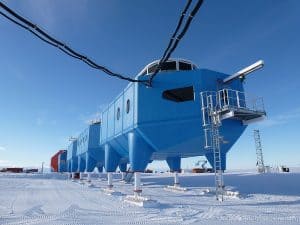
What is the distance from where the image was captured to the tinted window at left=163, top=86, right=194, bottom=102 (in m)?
16.3

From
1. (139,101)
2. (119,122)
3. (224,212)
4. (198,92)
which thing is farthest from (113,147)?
(224,212)

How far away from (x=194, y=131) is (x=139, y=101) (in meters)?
3.70

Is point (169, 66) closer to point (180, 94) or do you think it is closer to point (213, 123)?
point (180, 94)

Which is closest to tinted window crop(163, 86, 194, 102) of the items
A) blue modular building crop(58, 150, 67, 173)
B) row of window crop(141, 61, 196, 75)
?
row of window crop(141, 61, 196, 75)

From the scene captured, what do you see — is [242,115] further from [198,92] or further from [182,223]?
[182,223]

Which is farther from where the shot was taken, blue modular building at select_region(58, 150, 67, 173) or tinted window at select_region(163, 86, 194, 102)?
blue modular building at select_region(58, 150, 67, 173)

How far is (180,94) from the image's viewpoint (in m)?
16.6

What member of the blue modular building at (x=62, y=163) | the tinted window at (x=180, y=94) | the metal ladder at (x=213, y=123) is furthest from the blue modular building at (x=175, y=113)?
the blue modular building at (x=62, y=163)

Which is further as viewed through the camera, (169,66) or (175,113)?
(169,66)

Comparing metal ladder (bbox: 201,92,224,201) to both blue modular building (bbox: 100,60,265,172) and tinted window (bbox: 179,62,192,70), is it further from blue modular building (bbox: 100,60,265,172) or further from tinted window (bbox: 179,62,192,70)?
tinted window (bbox: 179,62,192,70)

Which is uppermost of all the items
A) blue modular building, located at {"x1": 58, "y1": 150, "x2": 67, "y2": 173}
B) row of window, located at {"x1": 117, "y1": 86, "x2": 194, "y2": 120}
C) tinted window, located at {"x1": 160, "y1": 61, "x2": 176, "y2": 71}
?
tinted window, located at {"x1": 160, "y1": 61, "x2": 176, "y2": 71}

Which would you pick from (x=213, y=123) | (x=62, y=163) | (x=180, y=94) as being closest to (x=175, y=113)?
(x=180, y=94)

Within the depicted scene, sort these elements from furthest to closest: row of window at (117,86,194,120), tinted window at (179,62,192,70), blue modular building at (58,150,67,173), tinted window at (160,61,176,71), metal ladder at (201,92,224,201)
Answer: blue modular building at (58,150,67,173) < tinted window at (179,62,192,70) < tinted window at (160,61,176,71) < row of window at (117,86,194,120) < metal ladder at (201,92,224,201)

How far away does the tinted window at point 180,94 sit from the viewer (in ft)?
53.4
